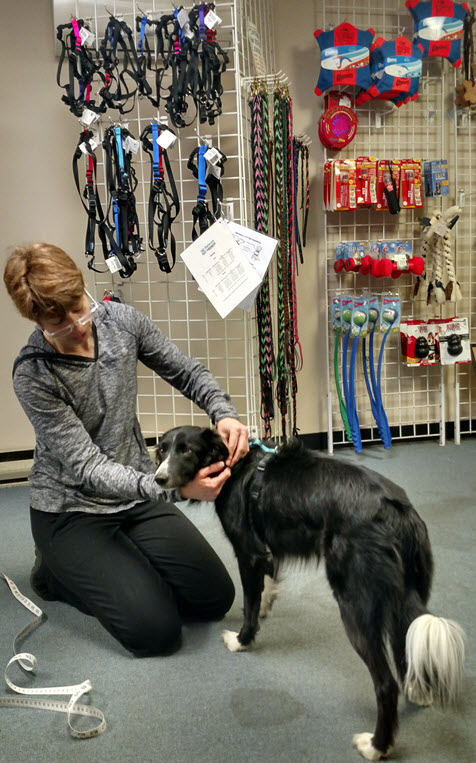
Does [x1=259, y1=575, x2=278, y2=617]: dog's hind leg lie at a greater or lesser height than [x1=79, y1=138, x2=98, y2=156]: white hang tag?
lesser

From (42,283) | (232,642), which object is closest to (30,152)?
(42,283)

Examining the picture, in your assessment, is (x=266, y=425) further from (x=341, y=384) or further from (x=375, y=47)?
(x=375, y=47)

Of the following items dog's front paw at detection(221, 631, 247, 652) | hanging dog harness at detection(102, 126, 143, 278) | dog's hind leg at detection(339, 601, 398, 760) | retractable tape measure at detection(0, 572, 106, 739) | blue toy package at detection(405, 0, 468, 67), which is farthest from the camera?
blue toy package at detection(405, 0, 468, 67)

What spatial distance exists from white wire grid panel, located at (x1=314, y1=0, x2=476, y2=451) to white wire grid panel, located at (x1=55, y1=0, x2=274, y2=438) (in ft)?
2.23

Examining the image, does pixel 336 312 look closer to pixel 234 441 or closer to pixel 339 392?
pixel 339 392

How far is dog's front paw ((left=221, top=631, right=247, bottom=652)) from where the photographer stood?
201cm

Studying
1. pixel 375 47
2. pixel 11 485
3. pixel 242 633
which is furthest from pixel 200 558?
pixel 375 47

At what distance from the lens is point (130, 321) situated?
2.16 metres

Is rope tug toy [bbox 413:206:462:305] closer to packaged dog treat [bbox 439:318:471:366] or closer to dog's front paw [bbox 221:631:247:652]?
packaged dog treat [bbox 439:318:471:366]

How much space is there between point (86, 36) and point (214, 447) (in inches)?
91.3

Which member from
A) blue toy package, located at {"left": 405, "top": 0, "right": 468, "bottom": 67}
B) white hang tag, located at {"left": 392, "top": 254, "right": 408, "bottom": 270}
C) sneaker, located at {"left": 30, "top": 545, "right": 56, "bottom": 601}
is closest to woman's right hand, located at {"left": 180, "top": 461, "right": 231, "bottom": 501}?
sneaker, located at {"left": 30, "top": 545, "right": 56, "bottom": 601}

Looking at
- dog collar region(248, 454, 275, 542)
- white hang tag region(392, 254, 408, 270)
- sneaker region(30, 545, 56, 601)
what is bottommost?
sneaker region(30, 545, 56, 601)

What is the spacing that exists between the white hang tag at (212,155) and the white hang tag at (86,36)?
79 centimetres

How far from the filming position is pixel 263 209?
325 centimetres
